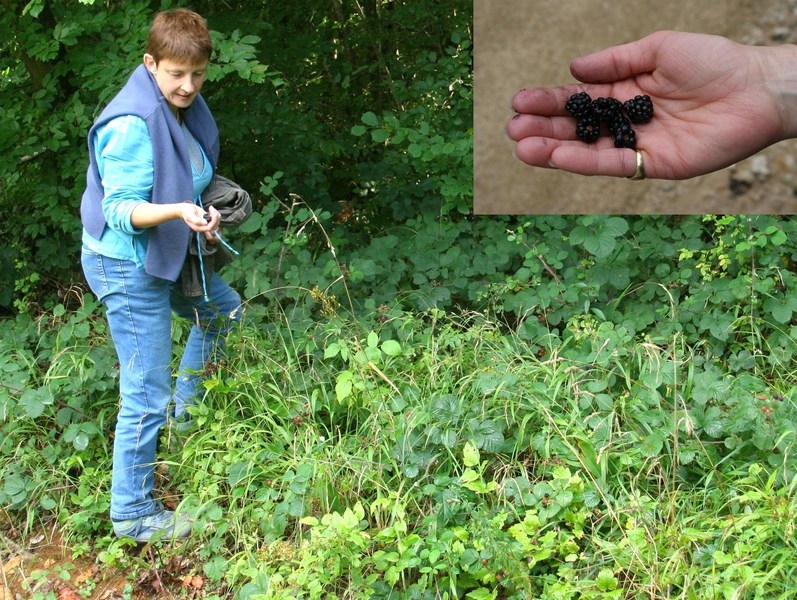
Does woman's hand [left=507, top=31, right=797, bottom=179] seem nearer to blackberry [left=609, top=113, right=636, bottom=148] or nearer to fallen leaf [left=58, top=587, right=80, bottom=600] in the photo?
blackberry [left=609, top=113, right=636, bottom=148]

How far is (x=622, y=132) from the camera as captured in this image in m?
2.98

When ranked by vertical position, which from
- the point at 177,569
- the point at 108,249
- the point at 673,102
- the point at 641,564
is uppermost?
the point at 673,102

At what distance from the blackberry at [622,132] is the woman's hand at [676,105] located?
2 cm

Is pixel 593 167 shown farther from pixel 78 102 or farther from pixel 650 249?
pixel 78 102

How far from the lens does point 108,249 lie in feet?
9.63

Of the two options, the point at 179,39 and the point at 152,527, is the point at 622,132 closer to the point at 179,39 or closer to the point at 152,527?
the point at 179,39

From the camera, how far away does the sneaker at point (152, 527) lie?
123 inches

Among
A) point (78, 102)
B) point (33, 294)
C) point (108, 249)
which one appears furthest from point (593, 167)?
point (33, 294)

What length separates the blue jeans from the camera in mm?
2979

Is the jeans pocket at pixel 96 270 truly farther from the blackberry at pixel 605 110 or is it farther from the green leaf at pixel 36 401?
the blackberry at pixel 605 110

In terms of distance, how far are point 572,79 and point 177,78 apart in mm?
1442

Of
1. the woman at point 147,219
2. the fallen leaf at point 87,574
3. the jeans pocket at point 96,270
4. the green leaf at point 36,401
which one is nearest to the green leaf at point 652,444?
the woman at point 147,219

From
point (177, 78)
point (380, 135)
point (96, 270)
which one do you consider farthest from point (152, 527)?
point (380, 135)

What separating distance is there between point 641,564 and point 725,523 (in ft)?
1.09
